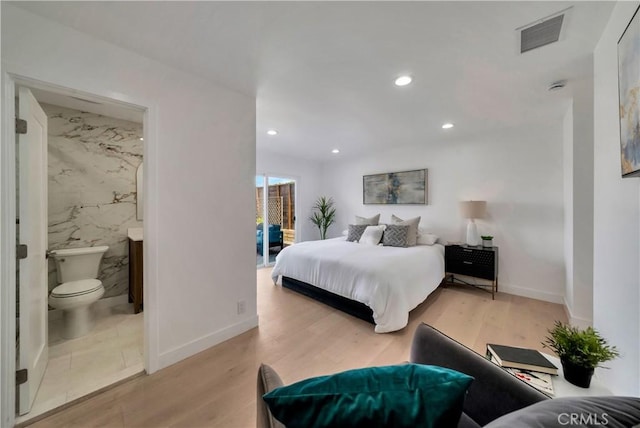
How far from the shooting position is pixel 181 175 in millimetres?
1898

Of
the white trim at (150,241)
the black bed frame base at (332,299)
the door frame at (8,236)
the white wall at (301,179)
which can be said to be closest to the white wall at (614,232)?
the black bed frame base at (332,299)

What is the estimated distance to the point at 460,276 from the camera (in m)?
3.77

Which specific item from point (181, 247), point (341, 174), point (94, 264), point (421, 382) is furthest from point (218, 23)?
point (341, 174)

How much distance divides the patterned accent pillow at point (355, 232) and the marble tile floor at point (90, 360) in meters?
3.12

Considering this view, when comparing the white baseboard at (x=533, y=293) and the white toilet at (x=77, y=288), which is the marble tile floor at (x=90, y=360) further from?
the white baseboard at (x=533, y=293)

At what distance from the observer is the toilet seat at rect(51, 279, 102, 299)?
2.07 m

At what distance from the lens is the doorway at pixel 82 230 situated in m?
1.45

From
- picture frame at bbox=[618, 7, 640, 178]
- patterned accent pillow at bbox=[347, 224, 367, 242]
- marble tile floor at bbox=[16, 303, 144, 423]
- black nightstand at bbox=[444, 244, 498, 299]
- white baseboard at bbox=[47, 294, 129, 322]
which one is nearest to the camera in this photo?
picture frame at bbox=[618, 7, 640, 178]

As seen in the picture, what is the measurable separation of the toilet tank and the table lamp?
4.67 meters

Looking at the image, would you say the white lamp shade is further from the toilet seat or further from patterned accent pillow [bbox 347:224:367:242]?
the toilet seat

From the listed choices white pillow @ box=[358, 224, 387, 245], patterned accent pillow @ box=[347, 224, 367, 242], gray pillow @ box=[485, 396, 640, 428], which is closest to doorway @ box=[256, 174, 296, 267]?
patterned accent pillow @ box=[347, 224, 367, 242]

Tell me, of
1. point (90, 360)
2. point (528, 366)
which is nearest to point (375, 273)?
point (528, 366)

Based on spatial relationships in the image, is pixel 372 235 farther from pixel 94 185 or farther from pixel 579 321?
pixel 94 185

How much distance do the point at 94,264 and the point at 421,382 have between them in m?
3.38
